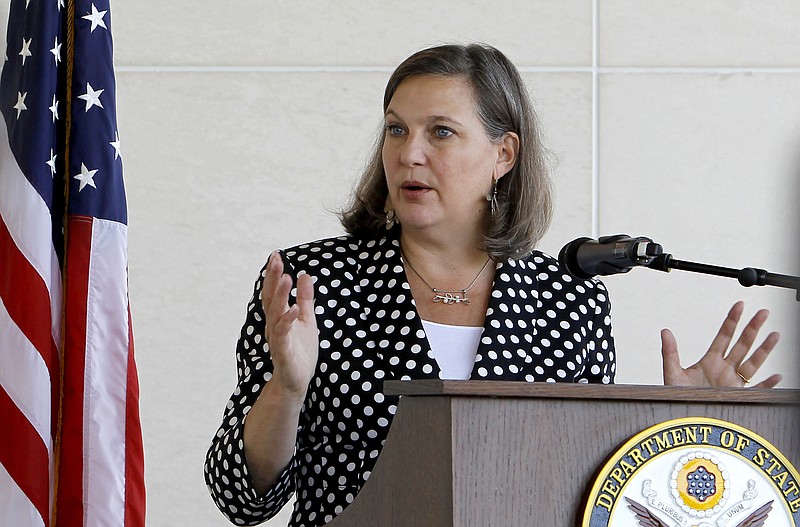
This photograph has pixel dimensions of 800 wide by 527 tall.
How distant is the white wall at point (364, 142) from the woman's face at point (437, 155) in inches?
45.7

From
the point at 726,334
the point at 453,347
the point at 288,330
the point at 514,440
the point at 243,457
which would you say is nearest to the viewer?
the point at 514,440

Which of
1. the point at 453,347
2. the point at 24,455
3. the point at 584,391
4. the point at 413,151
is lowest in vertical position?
the point at 24,455

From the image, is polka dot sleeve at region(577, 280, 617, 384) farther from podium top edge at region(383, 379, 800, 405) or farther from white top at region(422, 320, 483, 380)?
podium top edge at region(383, 379, 800, 405)

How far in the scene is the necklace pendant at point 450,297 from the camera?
6.42 ft

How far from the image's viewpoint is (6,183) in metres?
2.22

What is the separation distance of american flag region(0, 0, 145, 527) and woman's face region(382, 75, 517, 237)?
2.26ft

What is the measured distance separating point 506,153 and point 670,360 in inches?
23.6

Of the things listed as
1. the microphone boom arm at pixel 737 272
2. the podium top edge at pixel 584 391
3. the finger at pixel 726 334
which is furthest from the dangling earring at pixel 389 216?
the podium top edge at pixel 584 391

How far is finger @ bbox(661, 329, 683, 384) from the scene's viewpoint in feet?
5.60

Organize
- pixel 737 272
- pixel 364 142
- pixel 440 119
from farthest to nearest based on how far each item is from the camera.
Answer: pixel 364 142 → pixel 440 119 → pixel 737 272

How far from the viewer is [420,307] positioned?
1939mm

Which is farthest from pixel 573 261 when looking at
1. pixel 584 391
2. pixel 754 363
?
pixel 754 363

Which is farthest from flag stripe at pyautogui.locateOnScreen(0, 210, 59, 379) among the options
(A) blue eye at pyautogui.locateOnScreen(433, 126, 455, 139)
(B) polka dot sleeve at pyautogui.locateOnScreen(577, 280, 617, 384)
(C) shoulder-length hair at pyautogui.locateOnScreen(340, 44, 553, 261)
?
(B) polka dot sleeve at pyautogui.locateOnScreen(577, 280, 617, 384)

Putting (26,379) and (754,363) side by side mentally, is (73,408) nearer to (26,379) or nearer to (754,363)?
(26,379)
